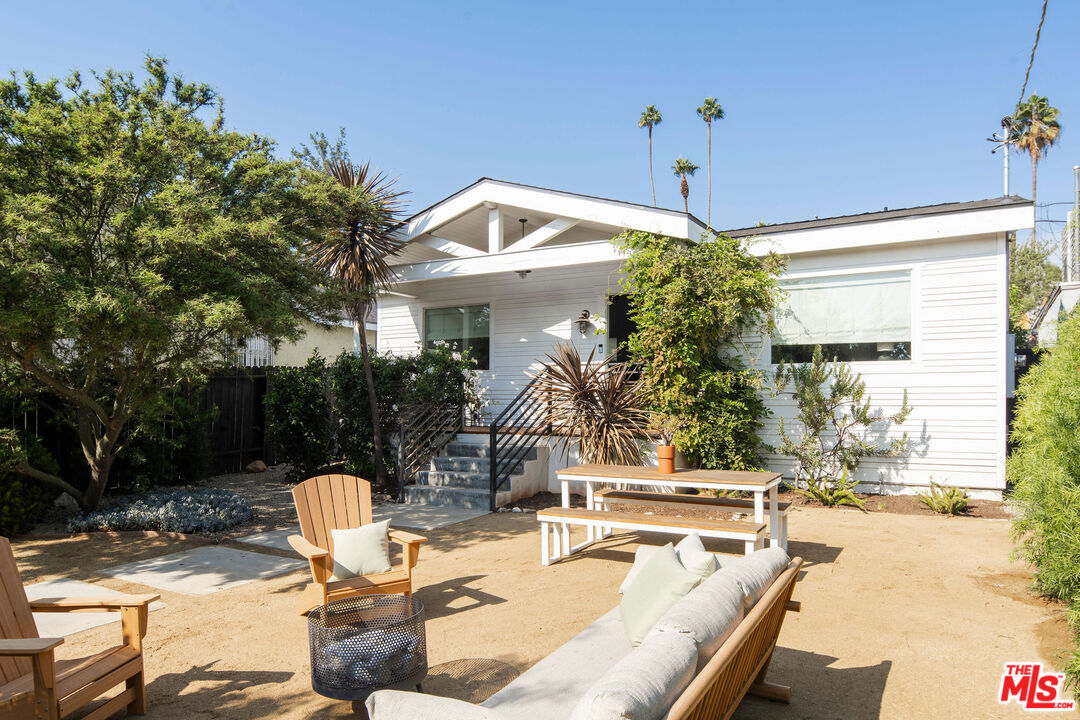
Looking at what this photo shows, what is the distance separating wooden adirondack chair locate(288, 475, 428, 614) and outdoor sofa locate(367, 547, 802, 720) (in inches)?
67.6

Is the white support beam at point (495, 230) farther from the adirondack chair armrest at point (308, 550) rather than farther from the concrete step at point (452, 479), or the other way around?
the adirondack chair armrest at point (308, 550)

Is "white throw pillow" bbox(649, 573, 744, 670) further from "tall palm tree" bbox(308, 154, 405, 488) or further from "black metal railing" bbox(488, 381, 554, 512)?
"tall palm tree" bbox(308, 154, 405, 488)

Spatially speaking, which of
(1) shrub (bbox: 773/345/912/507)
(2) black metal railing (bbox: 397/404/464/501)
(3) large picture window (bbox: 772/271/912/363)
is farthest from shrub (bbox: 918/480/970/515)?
(2) black metal railing (bbox: 397/404/464/501)

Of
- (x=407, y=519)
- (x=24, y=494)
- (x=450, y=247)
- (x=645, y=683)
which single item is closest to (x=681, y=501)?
(x=407, y=519)

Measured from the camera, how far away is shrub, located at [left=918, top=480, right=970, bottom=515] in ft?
25.3

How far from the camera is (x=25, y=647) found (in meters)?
2.55

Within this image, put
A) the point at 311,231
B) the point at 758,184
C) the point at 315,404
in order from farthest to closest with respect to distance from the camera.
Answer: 1. the point at 758,184
2. the point at 315,404
3. the point at 311,231

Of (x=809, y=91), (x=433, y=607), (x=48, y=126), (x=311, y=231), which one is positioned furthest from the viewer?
(x=809, y=91)

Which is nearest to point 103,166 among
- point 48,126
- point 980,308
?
point 48,126

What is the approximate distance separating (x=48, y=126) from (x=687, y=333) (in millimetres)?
7083

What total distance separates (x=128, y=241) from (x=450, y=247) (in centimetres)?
535

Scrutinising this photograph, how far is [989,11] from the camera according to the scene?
8719 millimetres

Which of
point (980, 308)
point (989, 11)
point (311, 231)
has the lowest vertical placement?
point (980, 308)

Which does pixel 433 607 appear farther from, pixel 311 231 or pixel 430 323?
pixel 430 323
